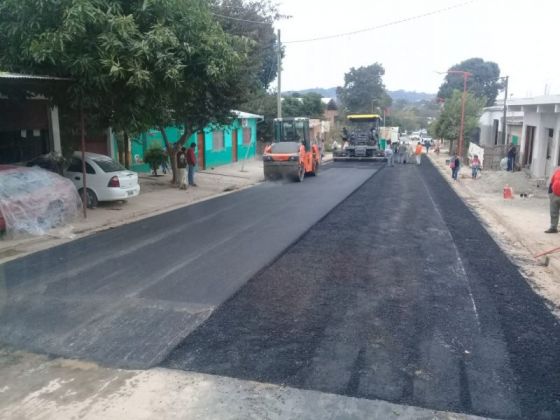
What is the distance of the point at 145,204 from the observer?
14758 millimetres

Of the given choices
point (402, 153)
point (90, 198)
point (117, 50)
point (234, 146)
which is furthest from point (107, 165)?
point (402, 153)

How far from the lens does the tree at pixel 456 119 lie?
134ft

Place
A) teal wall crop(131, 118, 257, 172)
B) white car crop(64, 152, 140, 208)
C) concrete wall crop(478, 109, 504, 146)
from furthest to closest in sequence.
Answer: concrete wall crop(478, 109, 504, 146)
teal wall crop(131, 118, 257, 172)
white car crop(64, 152, 140, 208)

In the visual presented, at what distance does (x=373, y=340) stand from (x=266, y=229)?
603 cm

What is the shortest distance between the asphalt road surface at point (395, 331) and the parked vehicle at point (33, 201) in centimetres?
536

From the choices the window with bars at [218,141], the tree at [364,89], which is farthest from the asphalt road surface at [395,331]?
the tree at [364,89]

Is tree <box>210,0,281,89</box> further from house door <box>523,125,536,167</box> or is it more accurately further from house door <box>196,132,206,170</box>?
house door <box>523,125,536,167</box>

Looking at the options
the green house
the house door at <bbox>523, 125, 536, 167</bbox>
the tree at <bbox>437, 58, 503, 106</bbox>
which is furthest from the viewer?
the tree at <bbox>437, 58, 503, 106</bbox>


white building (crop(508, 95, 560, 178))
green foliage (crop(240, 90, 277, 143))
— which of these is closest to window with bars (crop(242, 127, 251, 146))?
green foliage (crop(240, 90, 277, 143))

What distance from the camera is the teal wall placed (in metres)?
21.4

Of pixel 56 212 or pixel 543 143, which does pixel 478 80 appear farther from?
pixel 56 212

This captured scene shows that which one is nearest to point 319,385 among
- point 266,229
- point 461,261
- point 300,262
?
point 300,262

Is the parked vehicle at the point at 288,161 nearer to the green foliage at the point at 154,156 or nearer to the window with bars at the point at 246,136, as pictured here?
the green foliage at the point at 154,156

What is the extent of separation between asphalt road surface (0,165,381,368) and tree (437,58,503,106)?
86440mm
